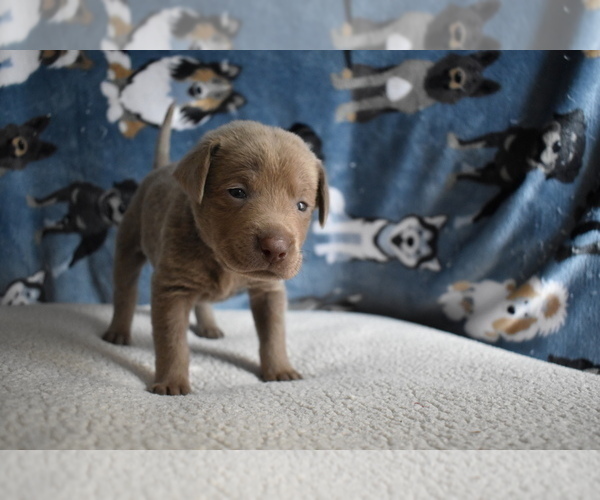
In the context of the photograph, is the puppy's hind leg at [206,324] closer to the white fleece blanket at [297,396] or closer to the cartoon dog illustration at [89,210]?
the white fleece blanket at [297,396]

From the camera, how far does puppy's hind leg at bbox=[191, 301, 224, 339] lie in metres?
2.93

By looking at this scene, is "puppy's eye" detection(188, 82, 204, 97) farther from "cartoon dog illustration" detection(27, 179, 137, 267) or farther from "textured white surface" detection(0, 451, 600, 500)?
"textured white surface" detection(0, 451, 600, 500)

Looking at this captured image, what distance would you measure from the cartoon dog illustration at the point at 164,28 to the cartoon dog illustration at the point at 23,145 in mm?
1418

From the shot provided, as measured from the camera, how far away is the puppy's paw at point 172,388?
197cm

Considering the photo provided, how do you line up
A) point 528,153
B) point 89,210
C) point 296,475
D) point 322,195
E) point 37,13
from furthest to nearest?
point 89,210, point 528,153, point 322,195, point 37,13, point 296,475

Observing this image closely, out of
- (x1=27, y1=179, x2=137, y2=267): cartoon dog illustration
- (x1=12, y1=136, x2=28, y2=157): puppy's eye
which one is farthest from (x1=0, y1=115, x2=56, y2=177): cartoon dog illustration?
(x1=27, y1=179, x2=137, y2=267): cartoon dog illustration

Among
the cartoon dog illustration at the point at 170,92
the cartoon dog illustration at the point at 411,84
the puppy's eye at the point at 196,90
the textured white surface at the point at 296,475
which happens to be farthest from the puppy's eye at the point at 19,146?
the textured white surface at the point at 296,475

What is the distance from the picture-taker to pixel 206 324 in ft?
9.68

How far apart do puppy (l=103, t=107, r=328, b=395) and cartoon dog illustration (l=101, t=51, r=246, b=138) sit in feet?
2.97

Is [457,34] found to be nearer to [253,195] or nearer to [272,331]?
[253,195]

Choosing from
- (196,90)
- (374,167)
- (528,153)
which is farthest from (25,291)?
(528,153)

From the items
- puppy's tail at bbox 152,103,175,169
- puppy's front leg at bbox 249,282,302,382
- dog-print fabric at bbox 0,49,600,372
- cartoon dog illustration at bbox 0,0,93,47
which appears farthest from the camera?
puppy's tail at bbox 152,103,175,169

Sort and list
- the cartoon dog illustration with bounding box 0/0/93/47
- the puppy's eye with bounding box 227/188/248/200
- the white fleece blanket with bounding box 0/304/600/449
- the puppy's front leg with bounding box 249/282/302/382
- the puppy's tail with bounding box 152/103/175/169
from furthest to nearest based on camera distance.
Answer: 1. the puppy's tail with bounding box 152/103/175/169
2. the puppy's front leg with bounding box 249/282/302/382
3. the puppy's eye with bounding box 227/188/248/200
4. the cartoon dog illustration with bounding box 0/0/93/47
5. the white fleece blanket with bounding box 0/304/600/449

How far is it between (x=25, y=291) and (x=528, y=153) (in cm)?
282
